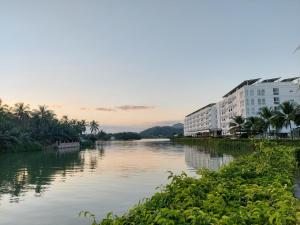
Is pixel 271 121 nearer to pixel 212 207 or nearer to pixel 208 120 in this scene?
pixel 212 207

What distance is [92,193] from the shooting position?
75.5 feet

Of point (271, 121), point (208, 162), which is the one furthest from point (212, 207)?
point (271, 121)

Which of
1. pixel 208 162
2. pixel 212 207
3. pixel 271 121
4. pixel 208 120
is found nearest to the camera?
pixel 212 207

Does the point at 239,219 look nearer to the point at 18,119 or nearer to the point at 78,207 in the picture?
the point at 78,207

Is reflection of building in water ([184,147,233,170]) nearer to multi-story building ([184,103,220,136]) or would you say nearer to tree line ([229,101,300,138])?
tree line ([229,101,300,138])

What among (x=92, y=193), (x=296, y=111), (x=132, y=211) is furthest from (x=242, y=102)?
Answer: (x=132, y=211)

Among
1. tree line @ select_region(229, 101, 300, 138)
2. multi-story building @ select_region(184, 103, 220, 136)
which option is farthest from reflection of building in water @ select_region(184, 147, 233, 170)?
multi-story building @ select_region(184, 103, 220, 136)

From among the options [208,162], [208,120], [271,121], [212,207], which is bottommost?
[208,162]

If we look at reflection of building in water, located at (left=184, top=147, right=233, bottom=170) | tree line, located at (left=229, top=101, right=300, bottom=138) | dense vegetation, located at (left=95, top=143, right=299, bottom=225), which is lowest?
reflection of building in water, located at (left=184, top=147, right=233, bottom=170)

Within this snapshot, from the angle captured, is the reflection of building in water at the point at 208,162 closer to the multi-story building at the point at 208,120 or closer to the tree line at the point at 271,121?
the tree line at the point at 271,121

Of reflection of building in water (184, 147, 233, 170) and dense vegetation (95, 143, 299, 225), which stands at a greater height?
dense vegetation (95, 143, 299, 225)

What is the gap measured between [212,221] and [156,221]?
25.8 inches

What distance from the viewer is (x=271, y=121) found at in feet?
249

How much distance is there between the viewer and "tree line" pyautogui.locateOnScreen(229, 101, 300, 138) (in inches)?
2861
